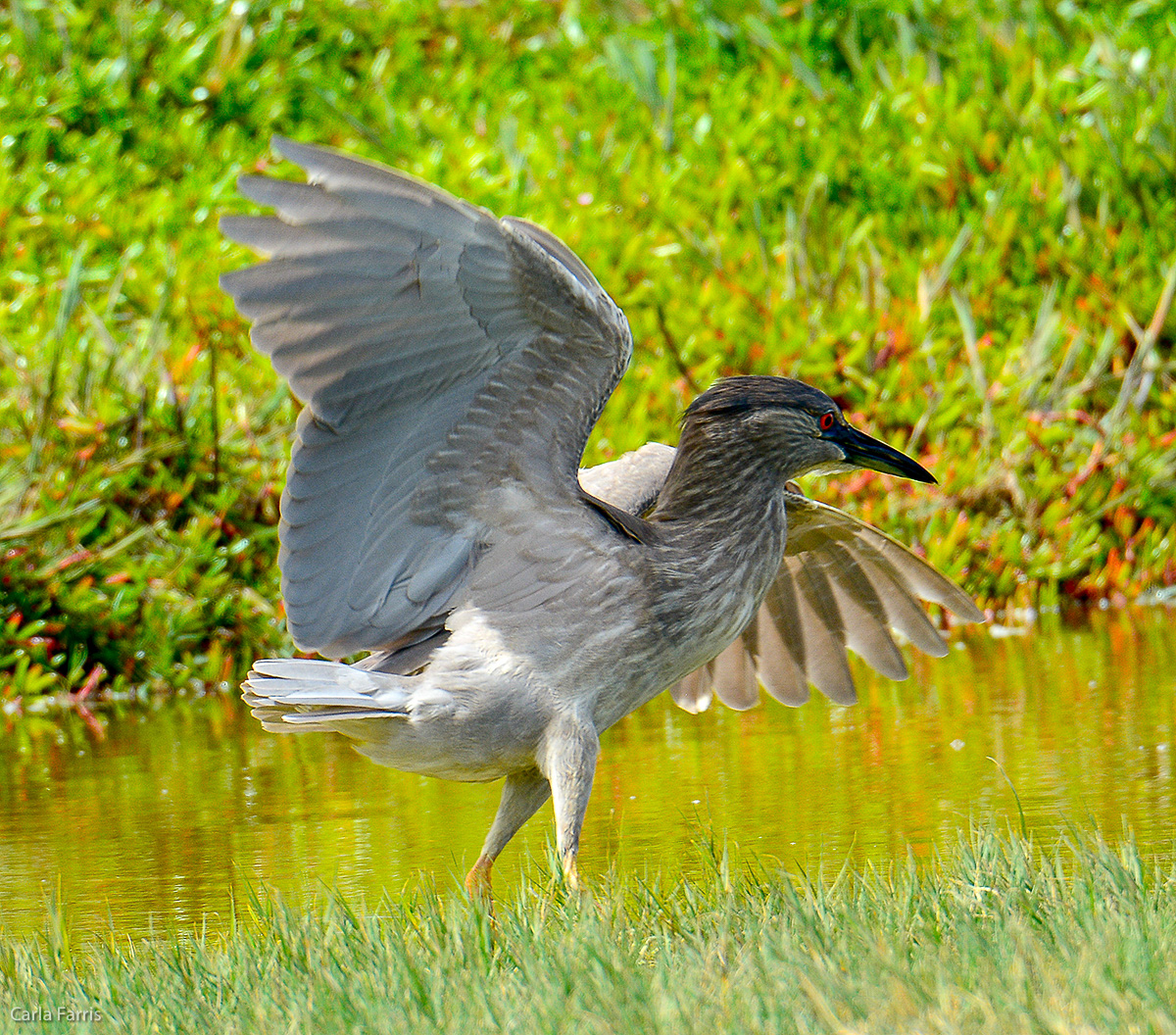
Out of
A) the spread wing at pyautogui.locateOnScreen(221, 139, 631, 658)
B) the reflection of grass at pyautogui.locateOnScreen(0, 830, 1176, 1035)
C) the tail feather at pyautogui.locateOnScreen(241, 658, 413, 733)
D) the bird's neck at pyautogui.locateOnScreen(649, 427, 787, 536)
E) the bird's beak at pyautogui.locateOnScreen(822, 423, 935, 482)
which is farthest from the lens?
the bird's beak at pyautogui.locateOnScreen(822, 423, 935, 482)

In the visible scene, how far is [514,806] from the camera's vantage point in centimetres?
375

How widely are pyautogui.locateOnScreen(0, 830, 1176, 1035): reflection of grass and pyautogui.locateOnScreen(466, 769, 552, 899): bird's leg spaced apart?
46cm

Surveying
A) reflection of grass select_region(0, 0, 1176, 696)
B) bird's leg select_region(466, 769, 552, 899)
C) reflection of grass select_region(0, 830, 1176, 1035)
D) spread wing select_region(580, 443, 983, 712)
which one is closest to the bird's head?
spread wing select_region(580, 443, 983, 712)

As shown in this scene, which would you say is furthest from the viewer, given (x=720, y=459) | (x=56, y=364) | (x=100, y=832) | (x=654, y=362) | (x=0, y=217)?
(x=0, y=217)

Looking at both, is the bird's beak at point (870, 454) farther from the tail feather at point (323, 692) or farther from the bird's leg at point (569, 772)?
the tail feather at point (323, 692)

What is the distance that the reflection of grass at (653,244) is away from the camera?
7113mm

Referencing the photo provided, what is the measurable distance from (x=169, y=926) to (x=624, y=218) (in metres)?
6.45

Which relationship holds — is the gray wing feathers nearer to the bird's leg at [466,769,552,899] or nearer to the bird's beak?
the bird's beak

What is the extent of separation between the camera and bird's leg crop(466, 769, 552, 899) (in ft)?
12.0

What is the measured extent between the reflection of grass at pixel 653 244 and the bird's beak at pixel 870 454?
134 inches

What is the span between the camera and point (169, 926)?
3.34m

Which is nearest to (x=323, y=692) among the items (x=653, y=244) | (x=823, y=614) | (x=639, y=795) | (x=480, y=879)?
(x=480, y=879)

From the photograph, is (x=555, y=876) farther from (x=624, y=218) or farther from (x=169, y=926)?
(x=624, y=218)

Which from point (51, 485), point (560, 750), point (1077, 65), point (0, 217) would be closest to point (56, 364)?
point (51, 485)
